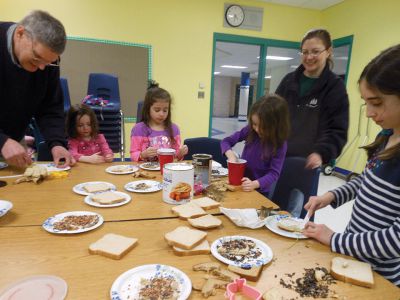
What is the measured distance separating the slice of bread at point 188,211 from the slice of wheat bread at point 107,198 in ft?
0.79

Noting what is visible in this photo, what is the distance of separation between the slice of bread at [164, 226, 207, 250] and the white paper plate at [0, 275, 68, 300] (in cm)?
29

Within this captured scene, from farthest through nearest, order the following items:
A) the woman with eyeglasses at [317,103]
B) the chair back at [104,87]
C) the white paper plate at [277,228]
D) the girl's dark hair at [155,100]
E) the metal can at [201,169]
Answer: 1. the chair back at [104,87]
2. the girl's dark hair at [155,100]
3. the woman with eyeglasses at [317,103]
4. the metal can at [201,169]
5. the white paper plate at [277,228]

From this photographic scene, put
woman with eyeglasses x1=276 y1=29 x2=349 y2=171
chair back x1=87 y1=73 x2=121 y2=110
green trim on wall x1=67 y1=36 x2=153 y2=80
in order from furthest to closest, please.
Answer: green trim on wall x1=67 y1=36 x2=153 y2=80
chair back x1=87 y1=73 x2=121 y2=110
woman with eyeglasses x1=276 y1=29 x2=349 y2=171

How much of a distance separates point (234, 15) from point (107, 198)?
456 centimetres

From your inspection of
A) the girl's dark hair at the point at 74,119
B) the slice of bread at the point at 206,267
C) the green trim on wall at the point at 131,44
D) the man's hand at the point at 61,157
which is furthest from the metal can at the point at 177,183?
the green trim on wall at the point at 131,44

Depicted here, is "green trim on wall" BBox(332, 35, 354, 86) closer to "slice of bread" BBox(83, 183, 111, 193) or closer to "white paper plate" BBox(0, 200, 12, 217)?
"slice of bread" BBox(83, 183, 111, 193)

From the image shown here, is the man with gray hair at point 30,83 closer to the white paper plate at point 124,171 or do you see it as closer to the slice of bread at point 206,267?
the white paper plate at point 124,171

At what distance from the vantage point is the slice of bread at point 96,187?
121 cm

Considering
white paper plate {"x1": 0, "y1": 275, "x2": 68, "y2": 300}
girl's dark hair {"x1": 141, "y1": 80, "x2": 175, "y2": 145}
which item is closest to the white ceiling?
girl's dark hair {"x1": 141, "y1": 80, "x2": 175, "y2": 145}

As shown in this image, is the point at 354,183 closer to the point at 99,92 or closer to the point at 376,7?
the point at 99,92

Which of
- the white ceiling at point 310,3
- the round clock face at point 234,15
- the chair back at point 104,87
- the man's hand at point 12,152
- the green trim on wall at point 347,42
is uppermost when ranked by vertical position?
the white ceiling at point 310,3

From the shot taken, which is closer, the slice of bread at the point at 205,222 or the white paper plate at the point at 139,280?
the white paper plate at the point at 139,280

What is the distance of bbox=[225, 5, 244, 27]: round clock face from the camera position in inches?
185

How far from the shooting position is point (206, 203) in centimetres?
112
